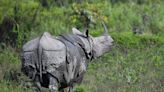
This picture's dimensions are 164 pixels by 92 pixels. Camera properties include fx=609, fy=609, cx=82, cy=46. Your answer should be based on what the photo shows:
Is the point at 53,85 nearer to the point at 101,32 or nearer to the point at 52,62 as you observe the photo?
the point at 52,62

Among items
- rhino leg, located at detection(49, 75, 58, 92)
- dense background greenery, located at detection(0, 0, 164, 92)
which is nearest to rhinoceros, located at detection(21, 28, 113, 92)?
rhino leg, located at detection(49, 75, 58, 92)

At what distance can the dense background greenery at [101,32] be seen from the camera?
12.1m

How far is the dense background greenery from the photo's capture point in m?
12.1

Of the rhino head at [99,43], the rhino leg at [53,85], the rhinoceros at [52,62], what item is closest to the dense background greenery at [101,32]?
the rhino head at [99,43]

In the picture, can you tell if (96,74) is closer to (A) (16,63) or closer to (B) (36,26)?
(A) (16,63)

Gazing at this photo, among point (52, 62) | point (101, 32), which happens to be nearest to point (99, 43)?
point (52, 62)

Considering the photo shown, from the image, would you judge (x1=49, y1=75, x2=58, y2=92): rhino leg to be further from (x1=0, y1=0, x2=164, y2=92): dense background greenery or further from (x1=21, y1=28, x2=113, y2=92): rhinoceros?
(x1=0, y1=0, x2=164, y2=92): dense background greenery

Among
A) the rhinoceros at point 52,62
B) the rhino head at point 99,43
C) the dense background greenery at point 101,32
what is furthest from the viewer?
the dense background greenery at point 101,32

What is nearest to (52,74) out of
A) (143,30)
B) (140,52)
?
(140,52)

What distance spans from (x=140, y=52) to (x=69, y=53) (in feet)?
18.9

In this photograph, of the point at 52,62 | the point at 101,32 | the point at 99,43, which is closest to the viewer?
the point at 52,62

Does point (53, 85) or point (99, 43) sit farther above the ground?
point (99, 43)

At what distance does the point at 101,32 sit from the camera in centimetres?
1664

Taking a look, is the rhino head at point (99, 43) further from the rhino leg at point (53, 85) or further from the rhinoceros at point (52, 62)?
the rhino leg at point (53, 85)
